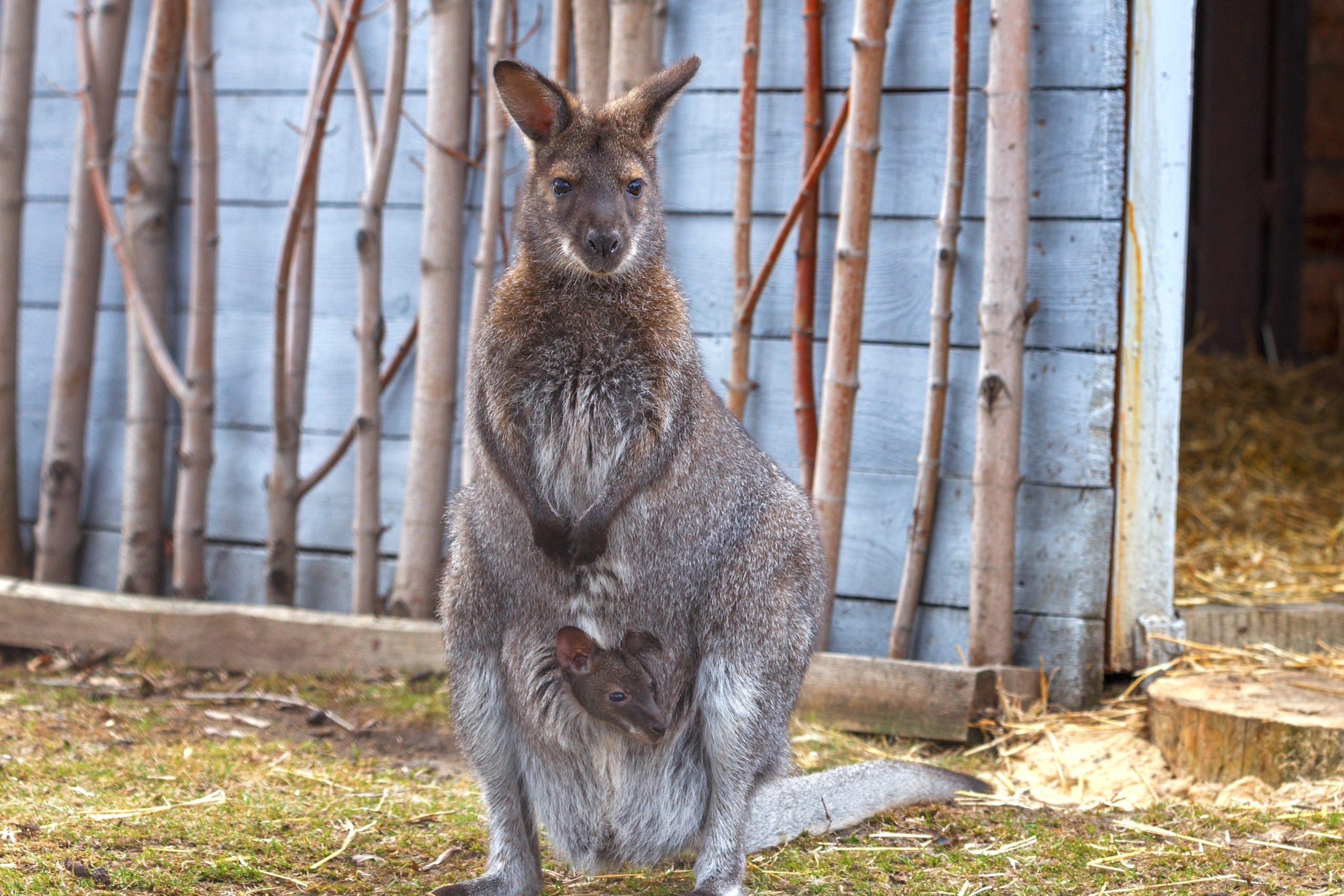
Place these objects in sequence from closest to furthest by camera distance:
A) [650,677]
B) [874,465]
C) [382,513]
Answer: [650,677] < [874,465] < [382,513]

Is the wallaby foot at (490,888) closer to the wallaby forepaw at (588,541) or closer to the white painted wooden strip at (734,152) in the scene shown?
the wallaby forepaw at (588,541)

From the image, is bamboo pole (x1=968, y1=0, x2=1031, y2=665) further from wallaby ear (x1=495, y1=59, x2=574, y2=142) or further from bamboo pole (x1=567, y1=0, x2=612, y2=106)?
wallaby ear (x1=495, y1=59, x2=574, y2=142)

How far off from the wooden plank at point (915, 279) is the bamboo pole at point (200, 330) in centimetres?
175

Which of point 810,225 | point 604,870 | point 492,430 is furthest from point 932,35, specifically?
point 604,870

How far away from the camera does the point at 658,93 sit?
2873 millimetres

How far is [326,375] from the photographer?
5.09m

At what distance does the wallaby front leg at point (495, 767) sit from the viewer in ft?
9.44

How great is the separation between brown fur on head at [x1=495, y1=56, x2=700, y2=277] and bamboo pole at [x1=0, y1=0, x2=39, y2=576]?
321 centimetres

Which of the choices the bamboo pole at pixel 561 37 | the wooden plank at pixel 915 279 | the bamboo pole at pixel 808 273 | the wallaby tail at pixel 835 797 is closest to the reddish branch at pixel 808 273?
the bamboo pole at pixel 808 273

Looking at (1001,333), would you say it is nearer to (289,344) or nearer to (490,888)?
(490,888)

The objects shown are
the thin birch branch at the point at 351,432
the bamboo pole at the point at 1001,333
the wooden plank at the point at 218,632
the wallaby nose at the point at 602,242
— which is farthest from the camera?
the thin birch branch at the point at 351,432

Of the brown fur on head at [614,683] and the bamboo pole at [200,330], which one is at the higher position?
the bamboo pole at [200,330]

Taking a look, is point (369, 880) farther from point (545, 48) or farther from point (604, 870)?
point (545, 48)

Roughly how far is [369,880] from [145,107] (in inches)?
132
